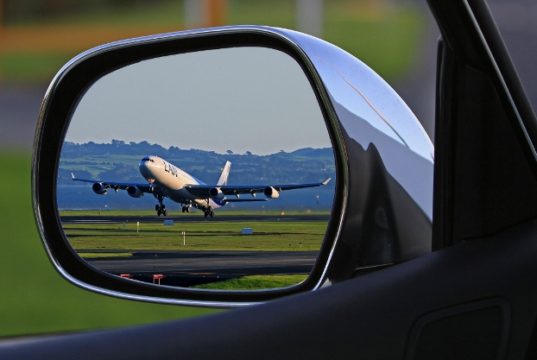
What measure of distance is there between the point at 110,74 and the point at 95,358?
359 millimetres

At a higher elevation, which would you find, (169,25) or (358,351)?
(169,25)

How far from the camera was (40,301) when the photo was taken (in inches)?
263

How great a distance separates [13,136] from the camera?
14844 millimetres

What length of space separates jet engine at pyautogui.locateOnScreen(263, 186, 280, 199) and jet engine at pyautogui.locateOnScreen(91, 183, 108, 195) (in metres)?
0.18

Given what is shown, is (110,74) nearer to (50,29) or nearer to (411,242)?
(411,242)

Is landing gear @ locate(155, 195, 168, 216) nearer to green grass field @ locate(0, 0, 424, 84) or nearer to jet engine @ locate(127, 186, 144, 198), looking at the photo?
jet engine @ locate(127, 186, 144, 198)

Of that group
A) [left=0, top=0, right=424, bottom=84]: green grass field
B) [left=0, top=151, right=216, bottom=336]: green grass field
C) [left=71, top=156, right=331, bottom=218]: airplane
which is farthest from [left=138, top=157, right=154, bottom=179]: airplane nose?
[left=0, top=0, right=424, bottom=84]: green grass field

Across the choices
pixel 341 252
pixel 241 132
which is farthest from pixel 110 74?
pixel 341 252

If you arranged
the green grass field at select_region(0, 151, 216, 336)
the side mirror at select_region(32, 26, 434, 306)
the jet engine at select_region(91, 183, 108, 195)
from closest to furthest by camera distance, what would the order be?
1. the side mirror at select_region(32, 26, 434, 306)
2. the jet engine at select_region(91, 183, 108, 195)
3. the green grass field at select_region(0, 151, 216, 336)

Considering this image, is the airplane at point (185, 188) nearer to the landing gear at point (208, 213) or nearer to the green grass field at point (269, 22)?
the landing gear at point (208, 213)

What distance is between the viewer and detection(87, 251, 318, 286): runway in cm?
114

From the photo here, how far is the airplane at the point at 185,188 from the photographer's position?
1097 millimetres

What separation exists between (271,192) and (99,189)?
196 mm

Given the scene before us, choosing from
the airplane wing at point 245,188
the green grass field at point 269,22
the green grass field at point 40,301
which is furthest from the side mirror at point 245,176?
the green grass field at point 269,22
